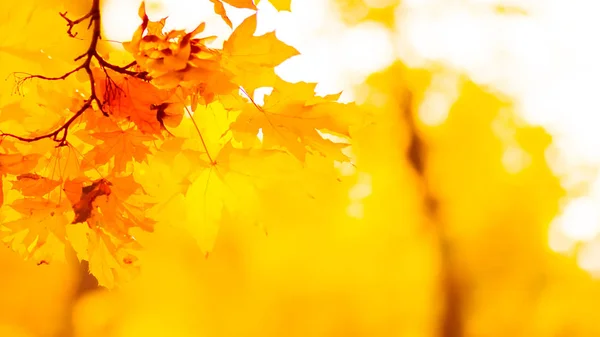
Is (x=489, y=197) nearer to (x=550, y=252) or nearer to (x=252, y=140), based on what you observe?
(x=550, y=252)

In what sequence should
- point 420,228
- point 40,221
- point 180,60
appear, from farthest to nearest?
point 420,228, point 40,221, point 180,60

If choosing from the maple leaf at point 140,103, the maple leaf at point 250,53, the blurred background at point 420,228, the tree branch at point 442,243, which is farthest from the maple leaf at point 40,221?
the tree branch at point 442,243

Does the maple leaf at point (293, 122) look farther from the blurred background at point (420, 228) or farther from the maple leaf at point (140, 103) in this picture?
the blurred background at point (420, 228)

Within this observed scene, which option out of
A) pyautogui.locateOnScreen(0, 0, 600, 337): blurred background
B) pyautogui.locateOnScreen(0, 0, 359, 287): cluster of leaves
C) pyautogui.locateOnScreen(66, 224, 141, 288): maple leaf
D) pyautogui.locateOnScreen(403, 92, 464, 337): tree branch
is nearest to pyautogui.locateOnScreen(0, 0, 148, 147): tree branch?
pyautogui.locateOnScreen(0, 0, 359, 287): cluster of leaves

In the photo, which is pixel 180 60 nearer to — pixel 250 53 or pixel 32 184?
pixel 250 53

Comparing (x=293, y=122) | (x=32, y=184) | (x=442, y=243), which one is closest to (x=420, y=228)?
(x=442, y=243)

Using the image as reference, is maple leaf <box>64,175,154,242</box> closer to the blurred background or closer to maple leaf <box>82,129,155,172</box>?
maple leaf <box>82,129,155,172</box>

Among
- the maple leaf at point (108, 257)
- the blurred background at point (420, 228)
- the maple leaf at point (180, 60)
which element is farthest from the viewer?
the blurred background at point (420, 228)

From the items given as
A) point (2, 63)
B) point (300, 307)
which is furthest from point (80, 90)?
point (300, 307)
